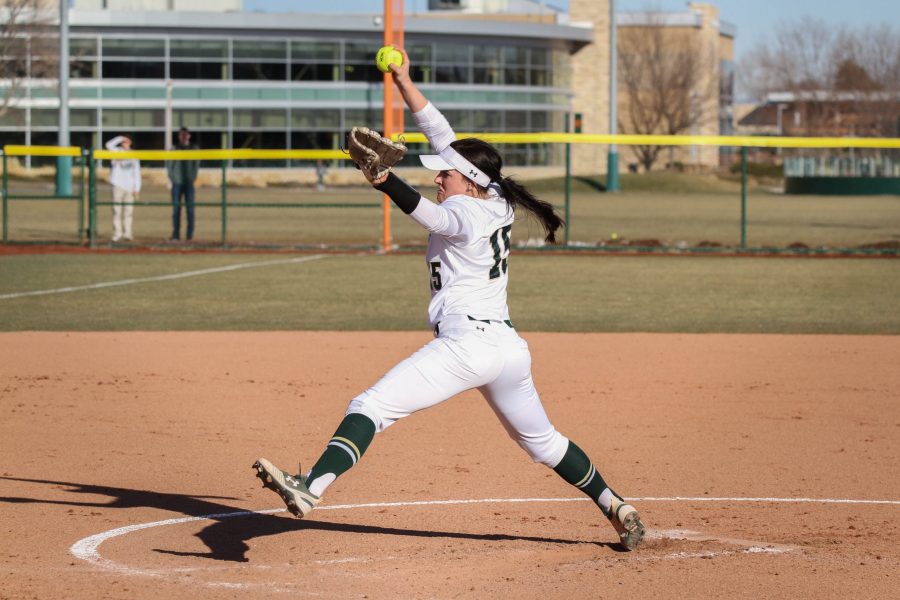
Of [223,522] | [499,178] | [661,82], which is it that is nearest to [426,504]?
[223,522]

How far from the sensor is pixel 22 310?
16031 millimetres

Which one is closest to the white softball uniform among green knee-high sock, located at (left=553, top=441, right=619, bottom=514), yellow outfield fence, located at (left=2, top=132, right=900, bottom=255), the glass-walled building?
green knee-high sock, located at (left=553, top=441, right=619, bottom=514)

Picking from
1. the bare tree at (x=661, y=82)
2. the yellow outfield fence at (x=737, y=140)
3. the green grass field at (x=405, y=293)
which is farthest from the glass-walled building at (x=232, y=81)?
the green grass field at (x=405, y=293)

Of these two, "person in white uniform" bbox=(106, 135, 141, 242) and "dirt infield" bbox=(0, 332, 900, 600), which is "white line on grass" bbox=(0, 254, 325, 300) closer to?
"person in white uniform" bbox=(106, 135, 141, 242)

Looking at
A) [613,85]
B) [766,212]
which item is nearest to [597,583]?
[766,212]

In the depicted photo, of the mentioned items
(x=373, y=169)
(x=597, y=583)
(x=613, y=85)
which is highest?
(x=613, y=85)

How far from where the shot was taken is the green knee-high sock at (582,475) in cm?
621

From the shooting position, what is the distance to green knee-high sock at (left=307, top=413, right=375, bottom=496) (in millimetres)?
5570

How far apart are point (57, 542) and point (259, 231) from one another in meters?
25.2

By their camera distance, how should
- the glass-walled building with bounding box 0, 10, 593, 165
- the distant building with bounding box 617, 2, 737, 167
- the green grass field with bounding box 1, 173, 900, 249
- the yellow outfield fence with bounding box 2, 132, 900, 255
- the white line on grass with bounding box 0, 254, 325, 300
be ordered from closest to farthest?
the white line on grass with bounding box 0, 254, 325, 300 < the yellow outfield fence with bounding box 2, 132, 900, 255 < the green grass field with bounding box 1, 173, 900, 249 < the glass-walled building with bounding box 0, 10, 593, 165 < the distant building with bounding box 617, 2, 737, 167

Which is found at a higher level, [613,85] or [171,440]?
[613,85]

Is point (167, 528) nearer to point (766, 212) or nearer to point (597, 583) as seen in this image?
point (597, 583)

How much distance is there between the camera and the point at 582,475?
6234 mm

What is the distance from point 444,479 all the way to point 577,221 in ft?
91.8
